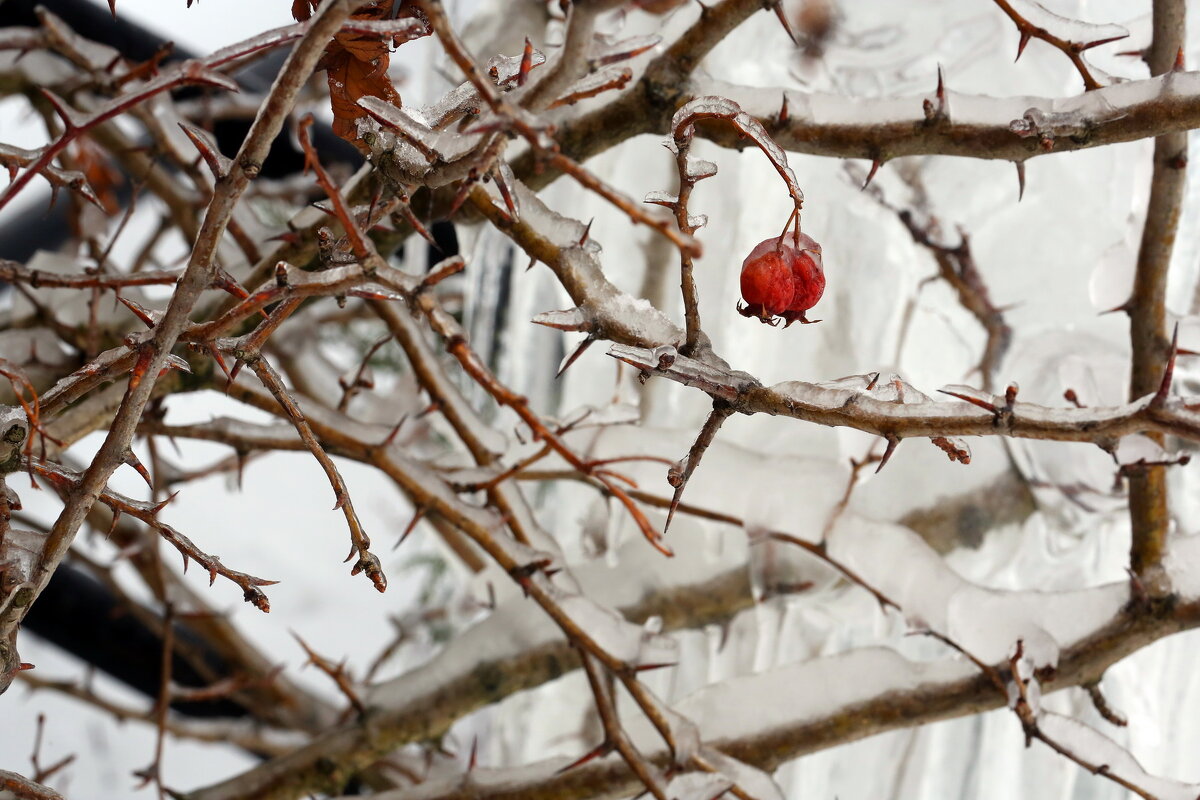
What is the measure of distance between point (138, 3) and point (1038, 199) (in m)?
1.16

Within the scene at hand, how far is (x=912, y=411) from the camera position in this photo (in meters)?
0.43

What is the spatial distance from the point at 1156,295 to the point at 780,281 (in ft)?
1.07

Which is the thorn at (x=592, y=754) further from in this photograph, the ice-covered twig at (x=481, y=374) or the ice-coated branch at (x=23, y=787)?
the ice-coated branch at (x=23, y=787)

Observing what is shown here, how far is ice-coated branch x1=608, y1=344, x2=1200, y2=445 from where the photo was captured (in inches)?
16.5

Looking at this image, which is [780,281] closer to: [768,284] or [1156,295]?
[768,284]

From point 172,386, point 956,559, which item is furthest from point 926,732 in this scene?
point 172,386

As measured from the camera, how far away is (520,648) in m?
0.92

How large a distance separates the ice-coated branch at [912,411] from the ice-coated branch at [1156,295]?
7.1 inches

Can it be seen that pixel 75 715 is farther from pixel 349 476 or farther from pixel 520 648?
pixel 520 648

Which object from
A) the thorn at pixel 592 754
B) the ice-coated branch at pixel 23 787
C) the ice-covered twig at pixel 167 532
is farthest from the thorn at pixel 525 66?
the thorn at pixel 592 754

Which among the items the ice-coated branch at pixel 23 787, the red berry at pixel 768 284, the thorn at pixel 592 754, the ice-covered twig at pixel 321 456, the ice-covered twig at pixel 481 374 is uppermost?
the red berry at pixel 768 284

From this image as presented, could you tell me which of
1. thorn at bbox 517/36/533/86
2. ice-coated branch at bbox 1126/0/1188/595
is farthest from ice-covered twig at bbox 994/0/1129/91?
thorn at bbox 517/36/533/86

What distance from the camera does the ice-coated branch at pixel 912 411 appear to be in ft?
1.38

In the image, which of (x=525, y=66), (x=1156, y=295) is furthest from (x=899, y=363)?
(x=525, y=66)
